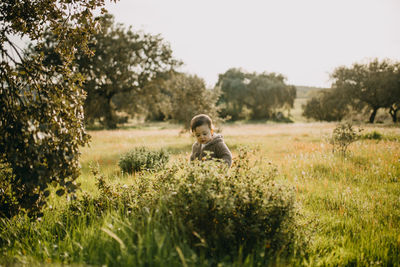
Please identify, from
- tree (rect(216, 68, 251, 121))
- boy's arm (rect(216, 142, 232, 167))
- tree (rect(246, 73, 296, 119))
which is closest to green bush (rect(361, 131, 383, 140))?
boy's arm (rect(216, 142, 232, 167))

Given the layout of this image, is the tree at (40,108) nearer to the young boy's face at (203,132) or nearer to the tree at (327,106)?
the young boy's face at (203,132)

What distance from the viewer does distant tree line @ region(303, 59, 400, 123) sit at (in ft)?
116

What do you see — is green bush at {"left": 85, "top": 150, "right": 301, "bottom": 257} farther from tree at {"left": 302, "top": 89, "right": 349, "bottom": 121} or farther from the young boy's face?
tree at {"left": 302, "top": 89, "right": 349, "bottom": 121}

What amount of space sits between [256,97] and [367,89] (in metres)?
24.3

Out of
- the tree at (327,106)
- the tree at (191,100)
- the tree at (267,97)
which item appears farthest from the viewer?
the tree at (267,97)

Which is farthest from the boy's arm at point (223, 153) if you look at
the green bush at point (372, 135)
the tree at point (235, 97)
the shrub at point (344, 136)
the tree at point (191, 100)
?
the tree at point (235, 97)

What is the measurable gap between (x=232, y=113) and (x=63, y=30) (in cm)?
5553

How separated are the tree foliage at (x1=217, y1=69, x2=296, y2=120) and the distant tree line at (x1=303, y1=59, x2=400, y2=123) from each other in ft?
42.3

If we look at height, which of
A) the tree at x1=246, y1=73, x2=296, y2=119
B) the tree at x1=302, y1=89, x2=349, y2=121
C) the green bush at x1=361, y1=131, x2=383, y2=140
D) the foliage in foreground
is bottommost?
the green bush at x1=361, y1=131, x2=383, y2=140

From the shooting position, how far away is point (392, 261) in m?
2.54

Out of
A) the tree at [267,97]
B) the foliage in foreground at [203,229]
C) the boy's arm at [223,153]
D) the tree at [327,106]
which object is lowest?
the foliage in foreground at [203,229]

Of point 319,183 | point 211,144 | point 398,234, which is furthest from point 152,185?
point 319,183

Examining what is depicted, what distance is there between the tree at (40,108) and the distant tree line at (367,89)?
151 ft

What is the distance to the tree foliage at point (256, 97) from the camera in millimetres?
55406
